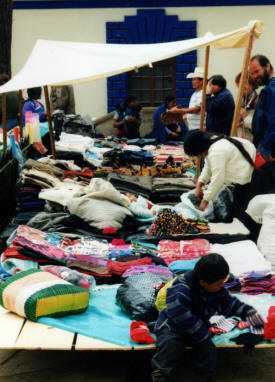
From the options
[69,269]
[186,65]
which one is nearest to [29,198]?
[69,269]

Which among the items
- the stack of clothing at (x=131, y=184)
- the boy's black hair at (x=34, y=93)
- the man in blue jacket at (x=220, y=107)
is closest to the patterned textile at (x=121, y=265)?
the stack of clothing at (x=131, y=184)

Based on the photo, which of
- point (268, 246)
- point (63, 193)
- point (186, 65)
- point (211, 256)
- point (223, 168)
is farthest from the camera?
point (186, 65)

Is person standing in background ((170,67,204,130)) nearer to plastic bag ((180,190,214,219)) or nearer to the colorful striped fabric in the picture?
plastic bag ((180,190,214,219))

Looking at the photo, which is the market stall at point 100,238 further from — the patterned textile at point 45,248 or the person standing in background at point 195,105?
the person standing in background at point 195,105

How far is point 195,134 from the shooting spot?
536 cm

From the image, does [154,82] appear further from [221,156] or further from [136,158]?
[221,156]

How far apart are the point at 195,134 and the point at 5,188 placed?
2325 millimetres

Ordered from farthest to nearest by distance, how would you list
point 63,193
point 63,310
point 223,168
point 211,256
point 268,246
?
point 63,193, point 223,168, point 268,246, point 63,310, point 211,256

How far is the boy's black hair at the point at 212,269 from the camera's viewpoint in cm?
340

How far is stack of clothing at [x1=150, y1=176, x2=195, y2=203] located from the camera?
6672 millimetres

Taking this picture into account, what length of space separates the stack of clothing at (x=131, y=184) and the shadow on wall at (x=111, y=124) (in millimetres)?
5182

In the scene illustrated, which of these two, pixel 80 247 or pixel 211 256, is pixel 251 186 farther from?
pixel 211 256

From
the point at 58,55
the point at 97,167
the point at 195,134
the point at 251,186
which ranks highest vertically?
the point at 58,55

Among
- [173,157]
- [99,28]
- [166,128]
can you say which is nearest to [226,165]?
[173,157]
